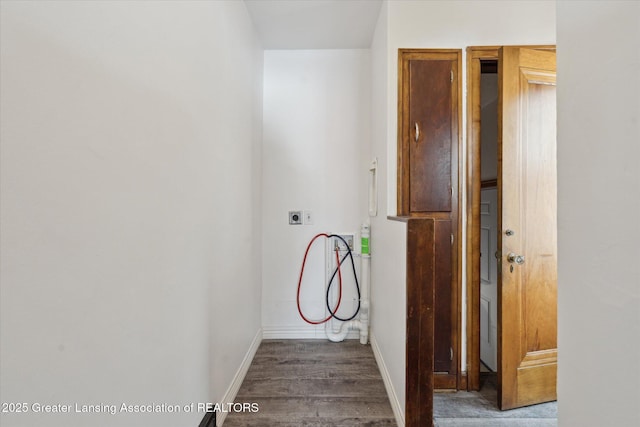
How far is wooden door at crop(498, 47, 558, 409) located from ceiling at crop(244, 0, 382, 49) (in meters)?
1.08

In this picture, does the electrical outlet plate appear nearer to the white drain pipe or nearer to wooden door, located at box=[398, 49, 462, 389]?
the white drain pipe

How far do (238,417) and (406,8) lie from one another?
278 centimetres

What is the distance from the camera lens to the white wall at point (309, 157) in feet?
8.36

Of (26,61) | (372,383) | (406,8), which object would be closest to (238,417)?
(372,383)

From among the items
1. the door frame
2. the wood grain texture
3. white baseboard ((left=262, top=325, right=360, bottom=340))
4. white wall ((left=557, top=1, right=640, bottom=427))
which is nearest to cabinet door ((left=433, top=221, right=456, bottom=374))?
the door frame

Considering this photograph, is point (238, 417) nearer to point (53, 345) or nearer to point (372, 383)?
point (372, 383)

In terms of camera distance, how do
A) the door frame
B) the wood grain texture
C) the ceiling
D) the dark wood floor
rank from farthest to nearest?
the ceiling, the door frame, the dark wood floor, the wood grain texture

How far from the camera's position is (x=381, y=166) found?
2016mm

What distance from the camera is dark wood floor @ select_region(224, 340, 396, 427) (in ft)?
5.06

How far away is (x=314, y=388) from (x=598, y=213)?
177 centimetres

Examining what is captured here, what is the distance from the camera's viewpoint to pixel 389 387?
169cm

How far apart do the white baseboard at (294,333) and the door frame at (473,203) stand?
0.99 metres

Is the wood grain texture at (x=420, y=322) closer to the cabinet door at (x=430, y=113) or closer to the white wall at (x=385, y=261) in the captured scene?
the white wall at (x=385, y=261)

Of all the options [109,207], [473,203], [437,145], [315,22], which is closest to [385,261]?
[473,203]
